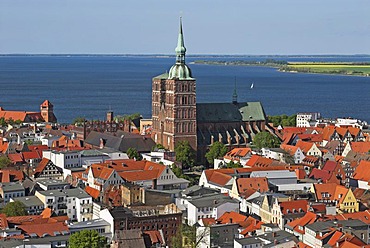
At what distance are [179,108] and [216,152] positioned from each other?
7.04 meters

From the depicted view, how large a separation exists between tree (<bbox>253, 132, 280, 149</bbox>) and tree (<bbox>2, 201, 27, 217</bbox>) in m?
38.8

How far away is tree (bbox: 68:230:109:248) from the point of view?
144ft

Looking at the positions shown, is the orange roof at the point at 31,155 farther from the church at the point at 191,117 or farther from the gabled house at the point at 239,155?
the gabled house at the point at 239,155

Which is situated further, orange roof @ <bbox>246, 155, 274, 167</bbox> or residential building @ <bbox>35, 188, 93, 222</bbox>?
orange roof @ <bbox>246, 155, 274, 167</bbox>

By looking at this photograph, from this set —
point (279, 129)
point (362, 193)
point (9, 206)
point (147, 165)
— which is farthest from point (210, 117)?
point (9, 206)

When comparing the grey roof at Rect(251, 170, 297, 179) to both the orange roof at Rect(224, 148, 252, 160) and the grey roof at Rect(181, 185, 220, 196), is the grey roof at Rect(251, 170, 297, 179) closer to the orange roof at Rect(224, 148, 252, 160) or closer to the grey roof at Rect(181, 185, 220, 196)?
the grey roof at Rect(181, 185, 220, 196)

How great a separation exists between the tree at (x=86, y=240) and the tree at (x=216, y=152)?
40115mm

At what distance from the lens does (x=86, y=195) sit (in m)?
57.1

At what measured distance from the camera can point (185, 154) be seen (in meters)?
82.6

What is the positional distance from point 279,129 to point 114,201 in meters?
47.6

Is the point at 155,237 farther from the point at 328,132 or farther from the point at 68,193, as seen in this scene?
the point at 328,132

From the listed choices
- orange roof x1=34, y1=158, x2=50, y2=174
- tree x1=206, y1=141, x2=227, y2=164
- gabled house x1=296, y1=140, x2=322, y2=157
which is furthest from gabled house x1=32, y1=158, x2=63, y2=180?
gabled house x1=296, y1=140, x2=322, y2=157

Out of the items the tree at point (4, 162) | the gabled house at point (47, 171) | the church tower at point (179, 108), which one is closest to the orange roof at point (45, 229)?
the gabled house at point (47, 171)
